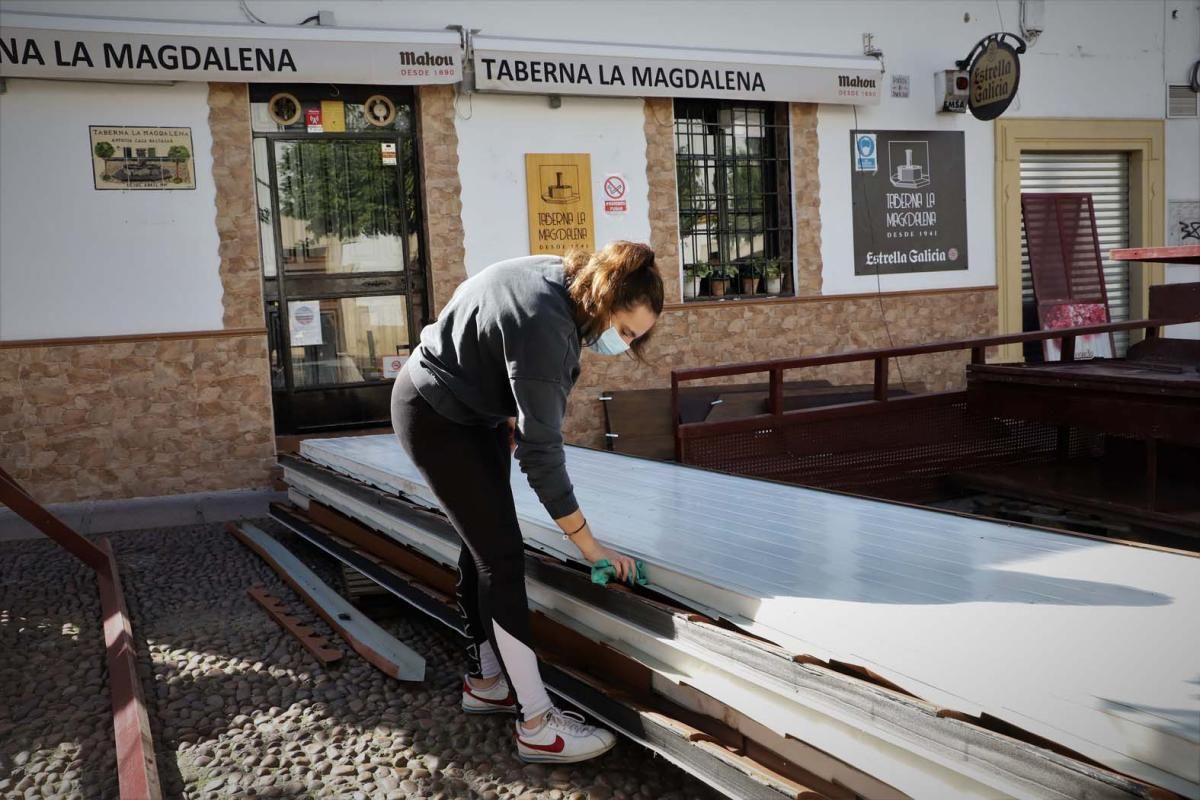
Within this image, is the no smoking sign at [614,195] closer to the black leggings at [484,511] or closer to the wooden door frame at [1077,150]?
the wooden door frame at [1077,150]

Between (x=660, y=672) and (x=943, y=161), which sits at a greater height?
(x=943, y=161)

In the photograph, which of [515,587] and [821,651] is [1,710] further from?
[821,651]

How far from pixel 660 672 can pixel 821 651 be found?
0.61 meters

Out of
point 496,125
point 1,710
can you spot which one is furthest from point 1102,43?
point 1,710

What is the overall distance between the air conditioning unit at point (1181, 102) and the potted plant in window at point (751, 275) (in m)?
5.33

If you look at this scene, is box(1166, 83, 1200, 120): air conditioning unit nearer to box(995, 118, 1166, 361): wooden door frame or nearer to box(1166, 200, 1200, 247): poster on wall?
box(995, 118, 1166, 361): wooden door frame

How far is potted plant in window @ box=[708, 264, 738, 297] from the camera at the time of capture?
9297 millimetres

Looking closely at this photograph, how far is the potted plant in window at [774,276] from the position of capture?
9562mm

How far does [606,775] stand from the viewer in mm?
3123

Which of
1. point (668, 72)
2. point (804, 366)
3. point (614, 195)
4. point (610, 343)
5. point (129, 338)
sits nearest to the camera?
point (610, 343)

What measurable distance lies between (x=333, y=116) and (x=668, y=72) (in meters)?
2.83

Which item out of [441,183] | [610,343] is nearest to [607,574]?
[610,343]

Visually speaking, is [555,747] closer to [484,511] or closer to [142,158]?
[484,511]

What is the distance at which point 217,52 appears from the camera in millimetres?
7234
